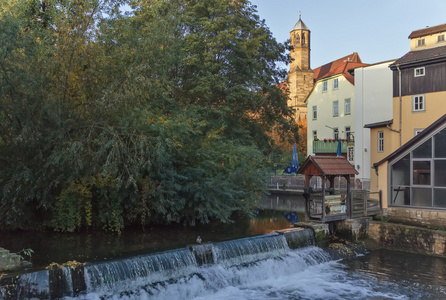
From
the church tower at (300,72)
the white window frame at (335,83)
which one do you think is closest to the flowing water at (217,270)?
the white window frame at (335,83)

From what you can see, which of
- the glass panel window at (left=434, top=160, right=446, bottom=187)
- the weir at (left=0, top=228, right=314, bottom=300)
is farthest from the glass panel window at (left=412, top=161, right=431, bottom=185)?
the weir at (left=0, top=228, right=314, bottom=300)

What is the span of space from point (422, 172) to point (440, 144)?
133 centimetres

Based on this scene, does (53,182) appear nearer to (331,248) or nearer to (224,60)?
(331,248)

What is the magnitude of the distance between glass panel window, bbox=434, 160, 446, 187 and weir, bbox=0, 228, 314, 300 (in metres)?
6.26

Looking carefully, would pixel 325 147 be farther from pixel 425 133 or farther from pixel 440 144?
pixel 440 144

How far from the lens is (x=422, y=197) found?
1642cm

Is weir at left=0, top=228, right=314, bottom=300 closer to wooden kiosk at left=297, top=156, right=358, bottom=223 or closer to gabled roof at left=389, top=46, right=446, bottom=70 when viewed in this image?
wooden kiosk at left=297, top=156, right=358, bottom=223

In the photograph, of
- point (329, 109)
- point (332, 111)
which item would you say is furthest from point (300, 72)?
point (332, 111)

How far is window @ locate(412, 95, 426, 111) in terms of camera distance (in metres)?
26.4

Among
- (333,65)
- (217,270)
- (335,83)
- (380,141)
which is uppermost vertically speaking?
(333,65)

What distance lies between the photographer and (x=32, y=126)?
1306cm

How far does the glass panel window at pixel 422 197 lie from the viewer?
1622cm

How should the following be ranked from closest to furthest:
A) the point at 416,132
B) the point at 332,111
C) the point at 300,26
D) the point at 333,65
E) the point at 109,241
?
the point at 109,241 < the point at 416,132 < the point at 332,111 < the point at 333,65 < the point at 300,26

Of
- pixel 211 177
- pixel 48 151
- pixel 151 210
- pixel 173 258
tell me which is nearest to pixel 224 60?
pixel 211 177
